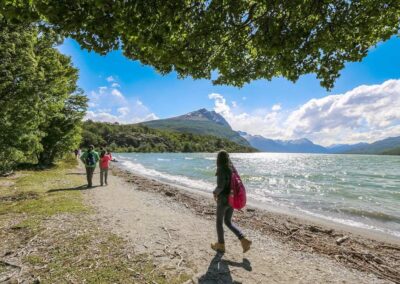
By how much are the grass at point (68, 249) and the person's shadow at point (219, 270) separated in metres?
0.54

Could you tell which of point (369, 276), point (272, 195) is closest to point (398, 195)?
point (272, 195)

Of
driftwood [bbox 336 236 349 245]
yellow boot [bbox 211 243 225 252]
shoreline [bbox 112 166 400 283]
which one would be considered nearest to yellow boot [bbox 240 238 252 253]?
yellow boot [bbox 211 243 225 252]

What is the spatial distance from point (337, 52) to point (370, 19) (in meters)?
1.23

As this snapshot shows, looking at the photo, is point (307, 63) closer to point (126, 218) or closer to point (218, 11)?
point (218, 11)

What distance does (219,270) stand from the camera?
7.46 meters

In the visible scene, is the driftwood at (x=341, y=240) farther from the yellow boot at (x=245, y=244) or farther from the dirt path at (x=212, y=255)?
the yellow boot at (x=245, y=244)

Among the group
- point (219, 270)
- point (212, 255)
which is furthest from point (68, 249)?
point (219, 270)

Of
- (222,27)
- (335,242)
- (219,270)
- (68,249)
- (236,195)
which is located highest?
(222,27)

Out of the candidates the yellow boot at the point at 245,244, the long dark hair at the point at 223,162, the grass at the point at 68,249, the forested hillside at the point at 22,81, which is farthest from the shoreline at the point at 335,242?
the forested hillside at the point at 22,81

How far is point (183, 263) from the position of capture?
7.73 m

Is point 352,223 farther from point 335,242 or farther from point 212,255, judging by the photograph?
point 212,255

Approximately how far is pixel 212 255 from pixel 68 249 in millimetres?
4213

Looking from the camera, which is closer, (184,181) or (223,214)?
(223,214)

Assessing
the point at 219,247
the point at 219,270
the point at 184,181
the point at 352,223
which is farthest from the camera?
the point at 184,181
